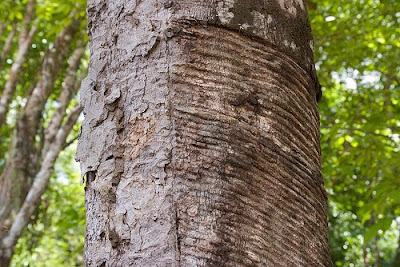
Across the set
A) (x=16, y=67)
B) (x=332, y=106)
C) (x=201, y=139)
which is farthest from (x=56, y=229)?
(x=201, y=139)

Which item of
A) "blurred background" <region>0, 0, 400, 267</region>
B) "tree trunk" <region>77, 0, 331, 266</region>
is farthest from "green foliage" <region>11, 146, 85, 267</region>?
A: "tree trunk" <region>77, 0, 331, 266</region>

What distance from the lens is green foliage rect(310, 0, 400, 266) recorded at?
16.3ft

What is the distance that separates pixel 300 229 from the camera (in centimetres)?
128

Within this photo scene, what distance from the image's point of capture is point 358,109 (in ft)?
24.6

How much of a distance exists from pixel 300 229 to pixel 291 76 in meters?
0.36

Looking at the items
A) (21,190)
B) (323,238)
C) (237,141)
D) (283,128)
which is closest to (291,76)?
(283,128)

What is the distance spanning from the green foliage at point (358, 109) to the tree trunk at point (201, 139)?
2947 mm

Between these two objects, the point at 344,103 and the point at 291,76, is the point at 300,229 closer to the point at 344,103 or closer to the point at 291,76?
the point at 291,76

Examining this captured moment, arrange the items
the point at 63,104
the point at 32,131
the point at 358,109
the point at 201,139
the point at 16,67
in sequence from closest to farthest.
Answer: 1. the point at 201,139
2. the point at 358,109
3. the point at 63,104
4. the point at 32,131
5. the point at 16,67

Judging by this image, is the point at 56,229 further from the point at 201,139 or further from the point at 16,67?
the point at 201,139

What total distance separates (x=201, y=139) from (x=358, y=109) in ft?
21.7

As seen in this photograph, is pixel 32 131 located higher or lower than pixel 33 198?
higher

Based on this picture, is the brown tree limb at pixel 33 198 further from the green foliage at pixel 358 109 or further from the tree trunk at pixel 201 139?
the tree trunk at pixel 201 139

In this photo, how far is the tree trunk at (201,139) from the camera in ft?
3.83
